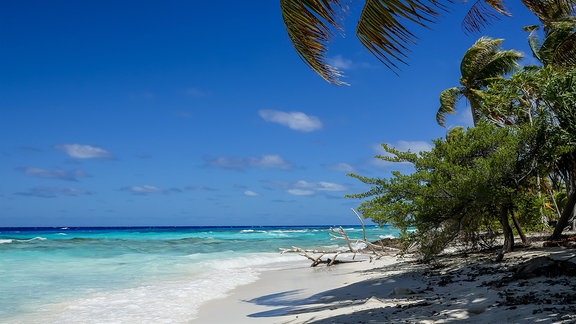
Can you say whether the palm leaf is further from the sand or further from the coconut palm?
the sand

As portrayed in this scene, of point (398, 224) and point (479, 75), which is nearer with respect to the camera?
point (398, 224)

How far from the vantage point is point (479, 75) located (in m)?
22.1

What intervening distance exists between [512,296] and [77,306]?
909 centimetres

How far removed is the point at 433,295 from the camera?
735cm

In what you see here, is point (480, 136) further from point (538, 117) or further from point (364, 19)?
point (364, 19)

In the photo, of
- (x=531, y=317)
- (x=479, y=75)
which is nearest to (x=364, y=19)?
(x=531, y=317)

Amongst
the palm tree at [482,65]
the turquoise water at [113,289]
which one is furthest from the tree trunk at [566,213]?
the palm tree at [482,65]

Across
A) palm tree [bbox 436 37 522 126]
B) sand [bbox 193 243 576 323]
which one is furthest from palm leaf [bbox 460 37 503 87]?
sand [bbox 193 243 576 323]

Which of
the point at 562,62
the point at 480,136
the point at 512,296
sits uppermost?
the point at 562,62

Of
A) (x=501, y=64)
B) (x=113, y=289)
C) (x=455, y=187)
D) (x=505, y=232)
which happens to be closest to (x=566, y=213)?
(x=505, y=232)

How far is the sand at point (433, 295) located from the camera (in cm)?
551

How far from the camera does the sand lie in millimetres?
5506

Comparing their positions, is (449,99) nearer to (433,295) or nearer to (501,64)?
(501,64)

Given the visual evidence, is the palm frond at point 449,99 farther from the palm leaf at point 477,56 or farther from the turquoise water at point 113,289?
the turquoise water at point 113,289
